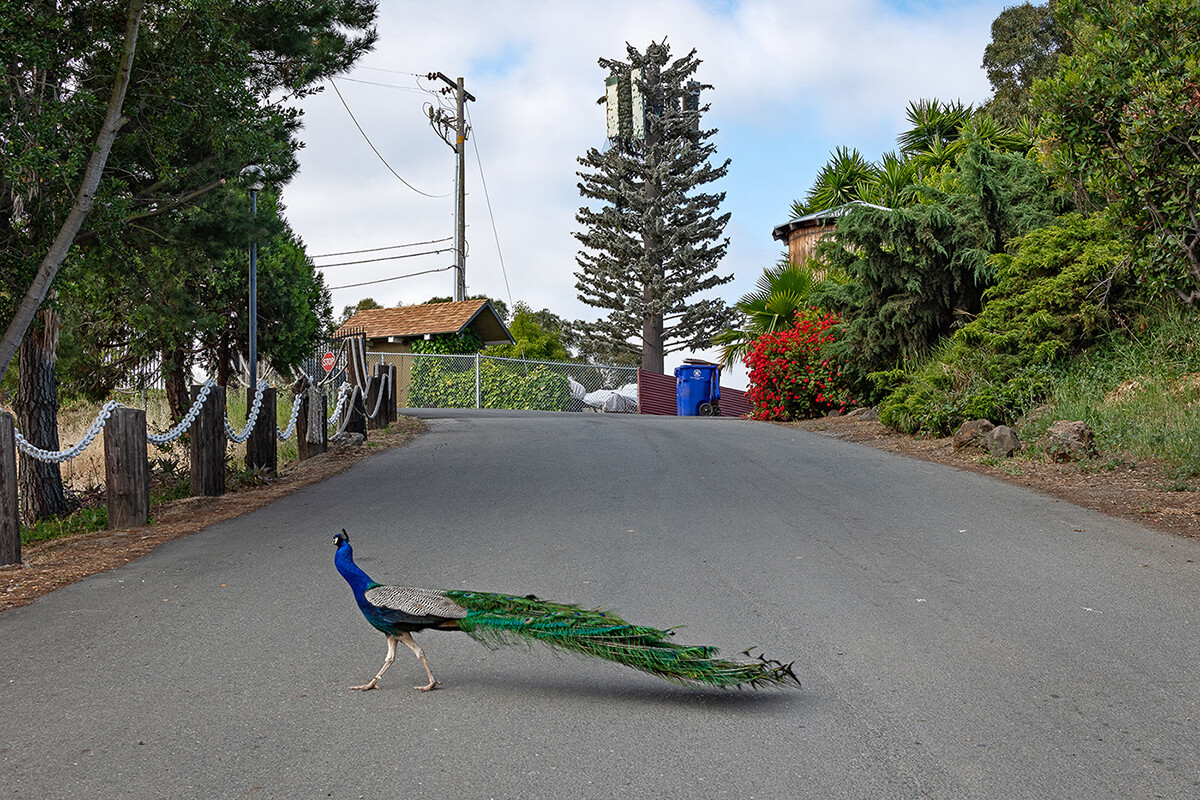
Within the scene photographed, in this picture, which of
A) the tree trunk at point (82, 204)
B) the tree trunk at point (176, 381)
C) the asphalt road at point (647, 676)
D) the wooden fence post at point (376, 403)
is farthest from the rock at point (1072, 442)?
the tree trunk at point (176, 381)

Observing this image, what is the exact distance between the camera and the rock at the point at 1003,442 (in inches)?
502

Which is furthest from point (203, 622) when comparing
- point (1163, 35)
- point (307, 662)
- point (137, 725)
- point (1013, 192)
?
point (1013, 192)

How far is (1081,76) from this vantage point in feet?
32.1

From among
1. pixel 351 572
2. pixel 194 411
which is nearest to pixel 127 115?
pixel 194 411

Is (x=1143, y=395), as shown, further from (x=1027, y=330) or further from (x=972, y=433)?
(x=1027, y=330)

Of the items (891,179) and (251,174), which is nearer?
(251,174)

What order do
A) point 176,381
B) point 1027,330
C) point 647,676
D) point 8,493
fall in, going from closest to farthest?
1. point 647,676
2. point 8,493
3. point 1027,330
4. point 176,381

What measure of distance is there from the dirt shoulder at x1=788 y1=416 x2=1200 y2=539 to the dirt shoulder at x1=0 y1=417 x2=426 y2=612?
8.23 m

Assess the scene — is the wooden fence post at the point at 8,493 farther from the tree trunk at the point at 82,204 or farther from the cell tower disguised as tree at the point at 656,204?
the cell tower disguised as tree at the point at 656,204

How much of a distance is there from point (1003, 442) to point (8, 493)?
11195mm

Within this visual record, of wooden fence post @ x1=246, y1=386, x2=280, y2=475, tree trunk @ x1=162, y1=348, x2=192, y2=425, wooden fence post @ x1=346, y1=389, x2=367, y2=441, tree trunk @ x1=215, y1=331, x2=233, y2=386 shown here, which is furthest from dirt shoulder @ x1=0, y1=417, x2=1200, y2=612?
tree trunk @ x1=215, y1=331, x2=233, y2=386

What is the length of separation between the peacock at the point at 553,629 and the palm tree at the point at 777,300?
2111cm

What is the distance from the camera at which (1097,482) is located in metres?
10.6

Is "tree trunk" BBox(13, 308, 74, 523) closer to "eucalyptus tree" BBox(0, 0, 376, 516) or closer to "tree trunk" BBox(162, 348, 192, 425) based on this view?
"eucalyptus tree" BBox(0, 0, 376, 516)
